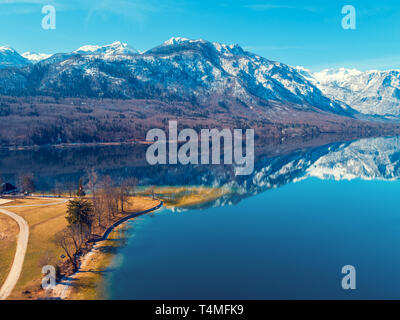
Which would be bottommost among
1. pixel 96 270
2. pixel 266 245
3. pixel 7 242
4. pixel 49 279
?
pixel 96 270

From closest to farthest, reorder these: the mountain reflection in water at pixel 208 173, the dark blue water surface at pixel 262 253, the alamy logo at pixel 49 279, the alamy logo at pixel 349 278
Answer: the alamy logo at pixel 49 279, the dark blue water surface at pixel 262 253, the alamy logo at pixel 349 278, the mountain reflection in water at pixel 208 173

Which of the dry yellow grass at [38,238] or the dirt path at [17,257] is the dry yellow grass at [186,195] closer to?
the dry yellow grass at [38,238]

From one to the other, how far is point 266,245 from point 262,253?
497 centimetres

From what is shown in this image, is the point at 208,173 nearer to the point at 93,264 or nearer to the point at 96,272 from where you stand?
the point at 93,264

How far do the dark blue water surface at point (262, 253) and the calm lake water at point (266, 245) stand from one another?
0.60 feet

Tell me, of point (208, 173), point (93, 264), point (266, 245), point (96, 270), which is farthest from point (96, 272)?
point (208, 173)

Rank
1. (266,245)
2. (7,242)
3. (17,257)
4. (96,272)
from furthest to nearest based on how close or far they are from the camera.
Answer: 1. (266,245)
2. (7,242)
3. (17,257)
4. (96,272)

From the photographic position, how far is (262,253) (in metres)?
65.0

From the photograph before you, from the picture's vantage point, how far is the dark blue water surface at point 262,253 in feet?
166

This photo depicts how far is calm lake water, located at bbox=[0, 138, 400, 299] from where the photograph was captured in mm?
51031

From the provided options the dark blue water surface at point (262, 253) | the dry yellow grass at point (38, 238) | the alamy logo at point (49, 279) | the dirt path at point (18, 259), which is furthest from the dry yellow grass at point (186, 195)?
the alamy logo at point (49, 279)

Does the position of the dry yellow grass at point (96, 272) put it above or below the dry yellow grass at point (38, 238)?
below

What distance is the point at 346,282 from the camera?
52.5m
